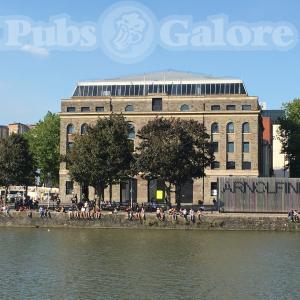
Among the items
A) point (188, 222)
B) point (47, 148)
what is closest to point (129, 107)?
point (47, 148)

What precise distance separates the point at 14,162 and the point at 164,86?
Result: 3360 centimetres

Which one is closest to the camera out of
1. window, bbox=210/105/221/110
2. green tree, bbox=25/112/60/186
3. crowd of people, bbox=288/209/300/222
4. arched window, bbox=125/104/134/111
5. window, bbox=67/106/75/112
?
crowd of people, bbox=288/209/300/222

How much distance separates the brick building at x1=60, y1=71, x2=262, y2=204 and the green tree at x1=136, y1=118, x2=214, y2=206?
80.0 ft

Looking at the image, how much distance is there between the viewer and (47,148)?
130875 millimetres

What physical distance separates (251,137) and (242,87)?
9581 mm

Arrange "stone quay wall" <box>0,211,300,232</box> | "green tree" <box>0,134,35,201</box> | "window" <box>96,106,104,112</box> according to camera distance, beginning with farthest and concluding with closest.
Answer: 1. "window" <box>96,106,104,112</box>
2. "green tree" <box>0,134,35,201</box>
3. "stone quay wall" <box>0,211,300,232</box>

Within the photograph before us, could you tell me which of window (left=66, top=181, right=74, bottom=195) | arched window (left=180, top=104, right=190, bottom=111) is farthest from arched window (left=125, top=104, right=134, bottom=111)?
window (left=66, top=181, right=74, bottom=195)

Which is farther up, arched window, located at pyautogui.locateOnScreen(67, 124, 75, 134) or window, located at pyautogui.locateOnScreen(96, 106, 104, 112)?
window, located at pyautogui.locateOnScreen(96, 106, 104, 112)

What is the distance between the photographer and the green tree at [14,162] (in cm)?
9612

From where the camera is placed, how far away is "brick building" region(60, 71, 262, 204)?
110m

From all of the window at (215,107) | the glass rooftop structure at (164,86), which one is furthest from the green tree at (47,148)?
the window at (215,107)

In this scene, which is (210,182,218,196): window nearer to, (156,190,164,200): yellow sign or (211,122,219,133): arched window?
(211,122,219,133): arched window

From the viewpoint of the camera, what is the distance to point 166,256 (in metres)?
49.9

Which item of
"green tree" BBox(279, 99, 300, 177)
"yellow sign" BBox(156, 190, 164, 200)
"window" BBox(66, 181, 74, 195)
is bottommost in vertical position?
"yellow sign" BBox(156, 190, 164, 200)
